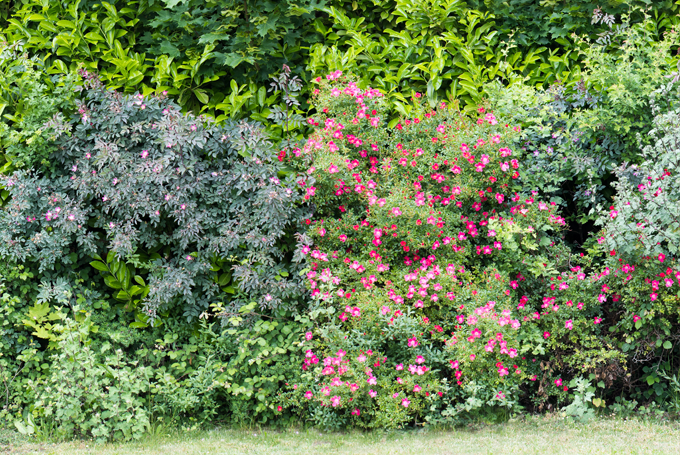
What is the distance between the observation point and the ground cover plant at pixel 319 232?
3992 millimetres

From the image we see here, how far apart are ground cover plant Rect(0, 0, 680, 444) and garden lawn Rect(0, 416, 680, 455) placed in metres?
0.12

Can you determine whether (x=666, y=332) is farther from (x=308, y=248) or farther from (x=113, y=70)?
(x=113, y=70)

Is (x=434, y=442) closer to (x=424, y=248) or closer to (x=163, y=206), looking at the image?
(x=424, y=248)

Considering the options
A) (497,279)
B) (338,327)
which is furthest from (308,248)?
(497,279)

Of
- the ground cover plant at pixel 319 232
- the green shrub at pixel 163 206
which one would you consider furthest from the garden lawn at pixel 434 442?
the green shrub at pixel 163 206

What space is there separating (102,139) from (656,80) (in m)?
4.06

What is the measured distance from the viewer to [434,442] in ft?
12.2

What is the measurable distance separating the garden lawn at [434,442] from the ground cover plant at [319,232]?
12cm

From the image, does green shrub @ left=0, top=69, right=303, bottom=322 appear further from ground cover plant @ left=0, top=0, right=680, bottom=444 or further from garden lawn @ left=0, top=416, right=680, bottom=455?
garden lawn @ left=0, top=416, right=680, bottom=455

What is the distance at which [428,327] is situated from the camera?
4.12 meters

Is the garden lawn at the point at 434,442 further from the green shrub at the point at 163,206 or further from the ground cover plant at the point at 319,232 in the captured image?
the green shrub at the point at 163,206

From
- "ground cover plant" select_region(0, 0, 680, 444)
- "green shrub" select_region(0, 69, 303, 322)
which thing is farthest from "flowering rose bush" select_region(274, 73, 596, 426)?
"green shrub" select_region(0, 69, 303, 322)

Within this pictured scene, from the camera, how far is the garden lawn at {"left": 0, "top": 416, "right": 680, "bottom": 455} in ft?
11.7

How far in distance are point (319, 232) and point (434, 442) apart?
1608 mm
